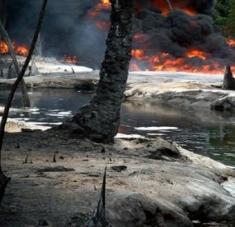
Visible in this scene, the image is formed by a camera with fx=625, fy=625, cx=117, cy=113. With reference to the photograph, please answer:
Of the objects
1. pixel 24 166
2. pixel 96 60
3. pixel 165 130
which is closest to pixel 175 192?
pixel 24 166

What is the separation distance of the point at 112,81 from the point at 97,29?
49.7 metres

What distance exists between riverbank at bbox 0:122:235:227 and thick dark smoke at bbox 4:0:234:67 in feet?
160

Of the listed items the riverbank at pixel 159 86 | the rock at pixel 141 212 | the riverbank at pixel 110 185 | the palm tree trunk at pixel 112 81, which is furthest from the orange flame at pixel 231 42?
the rock at pixel 141 212

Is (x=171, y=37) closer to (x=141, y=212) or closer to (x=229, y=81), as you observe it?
(x=229, y=81)

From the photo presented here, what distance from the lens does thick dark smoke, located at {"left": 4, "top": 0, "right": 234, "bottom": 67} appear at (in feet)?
205

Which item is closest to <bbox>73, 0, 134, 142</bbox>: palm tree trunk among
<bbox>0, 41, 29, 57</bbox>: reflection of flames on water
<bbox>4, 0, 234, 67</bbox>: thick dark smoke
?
<bbox>0, 41, 29, 57</bbox>: reflection of flames on water

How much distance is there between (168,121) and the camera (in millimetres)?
27578

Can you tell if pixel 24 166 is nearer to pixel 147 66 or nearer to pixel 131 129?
pixel 131 129

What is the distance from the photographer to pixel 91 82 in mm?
44188

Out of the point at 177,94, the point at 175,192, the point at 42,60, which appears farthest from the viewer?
the point at 42,60

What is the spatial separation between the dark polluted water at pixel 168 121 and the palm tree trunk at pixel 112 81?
3933 millimetres

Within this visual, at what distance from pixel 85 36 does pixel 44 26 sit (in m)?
4.41

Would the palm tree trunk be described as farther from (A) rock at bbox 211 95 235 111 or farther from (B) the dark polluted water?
(A) rock at bbox 211 95 235 111

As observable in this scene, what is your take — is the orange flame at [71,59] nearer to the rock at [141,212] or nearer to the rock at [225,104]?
the rock at [225,104]
